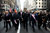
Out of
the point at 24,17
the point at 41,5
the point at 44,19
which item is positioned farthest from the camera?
the point at 41,5

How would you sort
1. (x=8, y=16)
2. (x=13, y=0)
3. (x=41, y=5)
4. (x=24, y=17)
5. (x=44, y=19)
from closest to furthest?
(x=8, y=16) < (x=24, y=17) < (x=44, y=19) < (x=13, y=0) < (x=41, y=5)

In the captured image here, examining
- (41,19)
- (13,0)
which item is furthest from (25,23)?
(13,0)

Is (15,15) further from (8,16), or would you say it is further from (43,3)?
(43,3)

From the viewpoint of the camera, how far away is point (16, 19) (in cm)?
1269

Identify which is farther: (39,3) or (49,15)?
(39,3)

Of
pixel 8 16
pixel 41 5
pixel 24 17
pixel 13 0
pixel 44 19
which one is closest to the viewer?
pixel 8 16

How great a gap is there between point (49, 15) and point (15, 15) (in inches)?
156

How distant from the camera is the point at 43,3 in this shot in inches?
5650

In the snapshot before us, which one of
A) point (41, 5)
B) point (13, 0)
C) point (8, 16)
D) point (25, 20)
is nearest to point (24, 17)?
point (25, 20)

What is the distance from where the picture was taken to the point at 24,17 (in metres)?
13.3

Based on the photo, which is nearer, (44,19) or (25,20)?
(25,20)

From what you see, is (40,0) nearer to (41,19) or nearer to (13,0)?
(13,0)

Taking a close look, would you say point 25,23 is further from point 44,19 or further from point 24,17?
point 44,19

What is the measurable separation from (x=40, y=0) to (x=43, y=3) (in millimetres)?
4059
